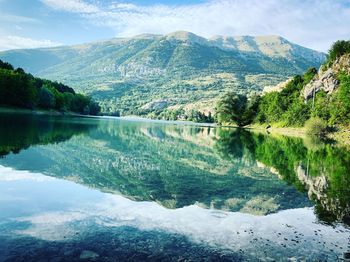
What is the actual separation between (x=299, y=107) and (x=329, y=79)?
14.6m

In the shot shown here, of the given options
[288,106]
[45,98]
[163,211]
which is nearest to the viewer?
[163,211]

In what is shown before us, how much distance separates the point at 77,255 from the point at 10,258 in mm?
2089

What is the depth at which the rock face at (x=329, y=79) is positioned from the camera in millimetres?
129625

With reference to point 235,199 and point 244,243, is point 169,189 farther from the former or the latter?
point 244,243

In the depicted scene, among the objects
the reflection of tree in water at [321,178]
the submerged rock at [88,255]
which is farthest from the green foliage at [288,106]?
the submerged rock at [88,255]

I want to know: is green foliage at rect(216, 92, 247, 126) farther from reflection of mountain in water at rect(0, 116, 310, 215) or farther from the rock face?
reflection of mountain in water at rect(0, 116, 310, 215)

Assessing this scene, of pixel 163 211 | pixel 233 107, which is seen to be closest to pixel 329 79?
pixel 233 107

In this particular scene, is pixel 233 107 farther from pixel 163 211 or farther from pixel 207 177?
pixel 163 211

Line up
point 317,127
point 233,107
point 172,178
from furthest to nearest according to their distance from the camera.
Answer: point 233,107, point 317,127, point 172,178

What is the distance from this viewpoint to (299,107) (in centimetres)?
13775

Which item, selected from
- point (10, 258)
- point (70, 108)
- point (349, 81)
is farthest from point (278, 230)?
point (70, 108)

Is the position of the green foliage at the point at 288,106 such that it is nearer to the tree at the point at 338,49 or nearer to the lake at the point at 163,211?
the tree at the point at 338,49

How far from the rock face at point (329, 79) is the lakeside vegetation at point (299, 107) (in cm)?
130

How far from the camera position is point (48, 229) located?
1491 cm
